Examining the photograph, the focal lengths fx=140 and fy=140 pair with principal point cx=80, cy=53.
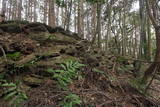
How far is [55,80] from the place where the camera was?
3.02m

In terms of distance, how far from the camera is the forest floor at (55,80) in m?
2.38

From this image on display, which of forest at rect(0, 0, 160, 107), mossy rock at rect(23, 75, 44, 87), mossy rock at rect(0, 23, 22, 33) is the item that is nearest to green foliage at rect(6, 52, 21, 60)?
forest at rect(0, 0, 160, 107)

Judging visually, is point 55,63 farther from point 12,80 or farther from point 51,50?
point 12,80

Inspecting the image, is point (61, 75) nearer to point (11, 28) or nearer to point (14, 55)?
point (14, 55)

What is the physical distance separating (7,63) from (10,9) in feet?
57.6

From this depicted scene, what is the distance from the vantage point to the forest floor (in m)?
2.38

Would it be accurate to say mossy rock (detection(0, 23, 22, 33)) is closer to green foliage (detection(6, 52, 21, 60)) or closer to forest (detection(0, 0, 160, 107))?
forest (detection(0, 0, 160, 107))

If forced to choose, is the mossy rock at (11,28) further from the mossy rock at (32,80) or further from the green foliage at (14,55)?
the mossy rock at (32,80)

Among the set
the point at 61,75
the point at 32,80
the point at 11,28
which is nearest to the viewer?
the point at 61,75

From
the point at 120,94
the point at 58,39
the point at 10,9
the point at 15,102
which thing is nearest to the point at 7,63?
the point at 15,102

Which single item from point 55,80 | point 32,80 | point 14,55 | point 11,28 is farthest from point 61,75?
point 11,28

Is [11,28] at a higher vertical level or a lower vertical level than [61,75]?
higher

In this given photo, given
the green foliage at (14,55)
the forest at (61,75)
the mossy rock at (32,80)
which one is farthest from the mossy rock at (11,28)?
the mossy rock at (32,80)

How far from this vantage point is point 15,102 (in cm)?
215
